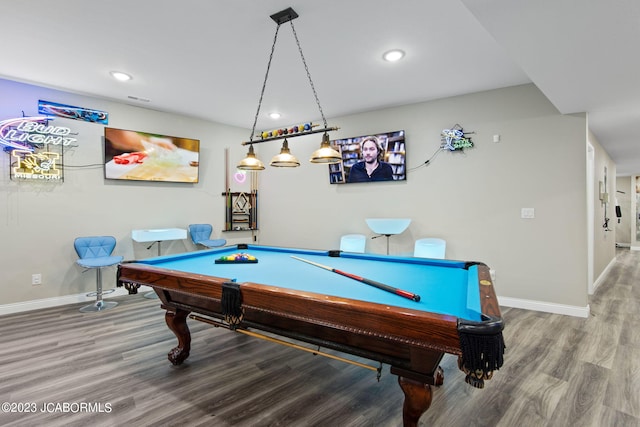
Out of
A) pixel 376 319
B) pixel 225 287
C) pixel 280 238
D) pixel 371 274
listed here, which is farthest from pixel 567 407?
pixel 280 238

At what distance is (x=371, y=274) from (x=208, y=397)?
4.43 feet

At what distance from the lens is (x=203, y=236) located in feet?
16.9

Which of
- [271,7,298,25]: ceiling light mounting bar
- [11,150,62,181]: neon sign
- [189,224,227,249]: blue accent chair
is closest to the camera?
[271,7,298,25]: ceiling light mounting bar

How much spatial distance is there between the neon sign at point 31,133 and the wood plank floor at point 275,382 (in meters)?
2.06

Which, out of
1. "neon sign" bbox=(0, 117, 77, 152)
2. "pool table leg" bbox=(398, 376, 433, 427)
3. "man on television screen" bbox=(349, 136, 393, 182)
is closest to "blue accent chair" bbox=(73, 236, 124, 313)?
"neon sign" bbox=(0, 117, 77, 152)

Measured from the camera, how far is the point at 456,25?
2523 mm

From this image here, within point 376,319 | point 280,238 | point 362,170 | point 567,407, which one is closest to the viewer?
point 376,319

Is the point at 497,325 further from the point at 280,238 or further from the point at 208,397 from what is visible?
the point at 280,238

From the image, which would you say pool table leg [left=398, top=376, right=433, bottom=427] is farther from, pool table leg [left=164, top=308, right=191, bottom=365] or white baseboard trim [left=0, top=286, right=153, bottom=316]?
white baseboard trim [left=0, top=286, right=153, bottom=316]

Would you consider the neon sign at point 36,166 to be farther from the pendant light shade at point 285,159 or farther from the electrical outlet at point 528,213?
the electrical outlet at point 528,213

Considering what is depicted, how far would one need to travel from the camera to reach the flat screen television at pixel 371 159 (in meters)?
4.47

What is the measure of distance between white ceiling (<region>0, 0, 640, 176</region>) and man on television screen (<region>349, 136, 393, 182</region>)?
690mm

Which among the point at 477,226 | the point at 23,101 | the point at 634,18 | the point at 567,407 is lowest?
the point at 567,407

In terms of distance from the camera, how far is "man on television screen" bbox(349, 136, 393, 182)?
4.60m
